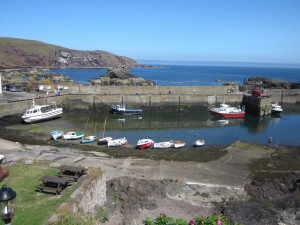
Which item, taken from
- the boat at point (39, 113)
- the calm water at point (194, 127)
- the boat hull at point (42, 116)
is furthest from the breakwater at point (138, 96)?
the boat at point (39, 113)

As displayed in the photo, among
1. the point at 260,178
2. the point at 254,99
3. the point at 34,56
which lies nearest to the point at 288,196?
the point at 260,178

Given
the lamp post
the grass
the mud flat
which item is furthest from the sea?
the lamp post

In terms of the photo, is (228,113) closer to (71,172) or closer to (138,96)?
(138,96)

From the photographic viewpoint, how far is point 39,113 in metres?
39.6

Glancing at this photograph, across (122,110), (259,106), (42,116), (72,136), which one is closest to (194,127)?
(122,110)

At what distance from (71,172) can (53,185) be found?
164cm

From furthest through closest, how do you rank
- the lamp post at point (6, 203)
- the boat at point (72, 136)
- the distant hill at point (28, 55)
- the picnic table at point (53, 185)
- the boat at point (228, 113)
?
the distant hill at point (28, 55)
the boat at point (228, 113)
the boat at point (72, 136)
the picnic table at point (53, 185)
the lamp post at point (6, 203)

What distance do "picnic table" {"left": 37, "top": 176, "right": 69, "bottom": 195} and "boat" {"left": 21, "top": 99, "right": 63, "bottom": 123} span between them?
2585cm

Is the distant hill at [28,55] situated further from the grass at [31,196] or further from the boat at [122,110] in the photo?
the grass at [31,196]

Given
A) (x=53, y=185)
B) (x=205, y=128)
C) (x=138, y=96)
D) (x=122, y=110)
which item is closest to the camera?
(x=53, y=185)

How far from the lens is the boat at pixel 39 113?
38469 millimetres

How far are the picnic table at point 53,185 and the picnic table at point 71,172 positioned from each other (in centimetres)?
74

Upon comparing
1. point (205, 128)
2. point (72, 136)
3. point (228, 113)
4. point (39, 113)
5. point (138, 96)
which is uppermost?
point (138, 96)

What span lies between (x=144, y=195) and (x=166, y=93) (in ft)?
130
